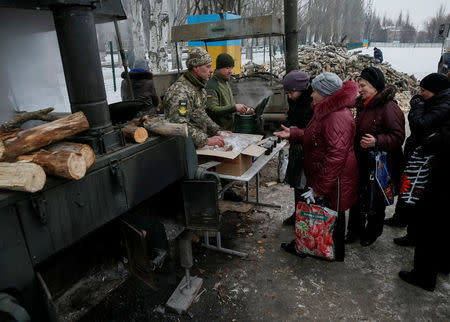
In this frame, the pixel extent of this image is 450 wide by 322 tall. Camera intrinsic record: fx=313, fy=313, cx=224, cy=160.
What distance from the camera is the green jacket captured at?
434cm

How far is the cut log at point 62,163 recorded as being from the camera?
188 centimetres

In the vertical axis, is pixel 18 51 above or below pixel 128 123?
above

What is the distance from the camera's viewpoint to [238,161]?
11.5 feet

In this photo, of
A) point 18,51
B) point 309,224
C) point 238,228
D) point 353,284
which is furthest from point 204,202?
point 18,51

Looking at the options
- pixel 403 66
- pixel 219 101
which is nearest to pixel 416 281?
pixel 219 101

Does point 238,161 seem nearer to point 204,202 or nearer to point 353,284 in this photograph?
point 204,202

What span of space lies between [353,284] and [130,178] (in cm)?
246

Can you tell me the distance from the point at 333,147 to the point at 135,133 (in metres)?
1.77

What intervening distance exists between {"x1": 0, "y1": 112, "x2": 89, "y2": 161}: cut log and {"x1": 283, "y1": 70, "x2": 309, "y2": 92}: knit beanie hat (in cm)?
239

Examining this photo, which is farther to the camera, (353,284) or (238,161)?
(238,161)

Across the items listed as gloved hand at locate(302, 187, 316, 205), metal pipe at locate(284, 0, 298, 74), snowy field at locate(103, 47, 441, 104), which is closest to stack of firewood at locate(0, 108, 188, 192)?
gloved hand at locate(302, 187, 316, 205)

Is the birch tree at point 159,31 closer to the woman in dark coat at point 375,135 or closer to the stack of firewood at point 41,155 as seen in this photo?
the woman in dark coat at point 375,135


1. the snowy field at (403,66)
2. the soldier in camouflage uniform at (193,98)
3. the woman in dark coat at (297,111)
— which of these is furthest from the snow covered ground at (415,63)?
the soldier in camouflage uniform at (193,98)

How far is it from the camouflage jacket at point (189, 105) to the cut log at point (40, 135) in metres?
1.20
